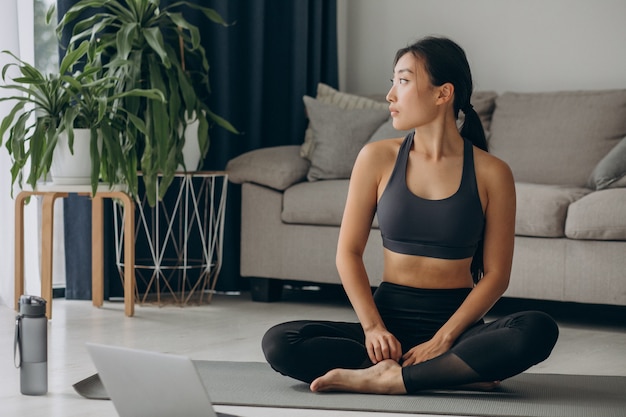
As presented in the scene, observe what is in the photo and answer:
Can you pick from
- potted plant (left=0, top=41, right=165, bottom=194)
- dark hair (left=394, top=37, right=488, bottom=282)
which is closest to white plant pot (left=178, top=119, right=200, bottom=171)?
potted plant (left=0, top=41, right=165, bottom=194)

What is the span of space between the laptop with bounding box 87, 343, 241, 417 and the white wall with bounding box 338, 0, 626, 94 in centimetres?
316

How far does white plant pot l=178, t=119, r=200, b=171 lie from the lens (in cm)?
398

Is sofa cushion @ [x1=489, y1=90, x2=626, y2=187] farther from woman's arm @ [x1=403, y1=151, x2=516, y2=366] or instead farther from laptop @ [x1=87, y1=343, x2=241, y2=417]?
laptop @ [x1=87, y1=343, x2=241, y2=417]

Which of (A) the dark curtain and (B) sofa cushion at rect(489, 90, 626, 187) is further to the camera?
(A) the dark curtain

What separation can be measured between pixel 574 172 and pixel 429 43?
1793 mm

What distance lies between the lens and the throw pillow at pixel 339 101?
14.3ft

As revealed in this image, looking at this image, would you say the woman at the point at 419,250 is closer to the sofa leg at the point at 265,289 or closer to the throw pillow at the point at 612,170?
the throw pillow at the point at 612,170

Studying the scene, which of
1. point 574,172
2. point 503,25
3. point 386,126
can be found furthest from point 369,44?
point 574,172

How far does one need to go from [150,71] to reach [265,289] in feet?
3.26

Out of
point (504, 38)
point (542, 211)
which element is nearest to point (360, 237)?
point (542, 211)

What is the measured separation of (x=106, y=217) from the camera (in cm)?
410

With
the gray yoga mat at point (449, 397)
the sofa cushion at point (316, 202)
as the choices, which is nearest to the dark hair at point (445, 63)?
the gray yoga mat at point (449, 397)

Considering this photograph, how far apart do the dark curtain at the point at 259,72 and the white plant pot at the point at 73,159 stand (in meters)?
0.62

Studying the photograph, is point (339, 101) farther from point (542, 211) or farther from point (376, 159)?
point (376, 159)
